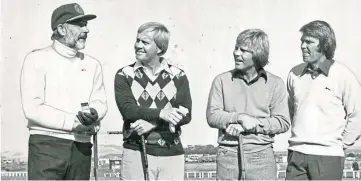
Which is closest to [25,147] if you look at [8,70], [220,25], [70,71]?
[8,70]

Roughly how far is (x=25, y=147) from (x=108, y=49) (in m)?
0.76

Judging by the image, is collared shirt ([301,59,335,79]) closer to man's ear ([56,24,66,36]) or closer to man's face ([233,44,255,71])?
man's face ([233,44,255,71])

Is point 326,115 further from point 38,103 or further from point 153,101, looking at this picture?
point 38,103

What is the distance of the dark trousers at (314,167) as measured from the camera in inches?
164

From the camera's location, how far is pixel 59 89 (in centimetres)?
412

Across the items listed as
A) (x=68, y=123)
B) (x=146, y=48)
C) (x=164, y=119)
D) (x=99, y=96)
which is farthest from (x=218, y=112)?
(x=68, y=123)

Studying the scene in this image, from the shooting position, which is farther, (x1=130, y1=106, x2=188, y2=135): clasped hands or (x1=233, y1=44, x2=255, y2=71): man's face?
(x1=233, y1=44, x2=255, y2=71): man's face

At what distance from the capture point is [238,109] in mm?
4145

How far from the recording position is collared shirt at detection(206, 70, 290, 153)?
409 cm

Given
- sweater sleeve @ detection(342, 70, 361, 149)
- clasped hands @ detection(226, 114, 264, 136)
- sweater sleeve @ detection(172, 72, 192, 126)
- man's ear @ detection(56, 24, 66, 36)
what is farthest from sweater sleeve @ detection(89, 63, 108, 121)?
sweater sleeve @ detection(342, 70, 361, 149)

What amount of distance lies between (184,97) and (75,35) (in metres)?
0.66

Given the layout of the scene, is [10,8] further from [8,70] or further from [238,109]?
[238,109]

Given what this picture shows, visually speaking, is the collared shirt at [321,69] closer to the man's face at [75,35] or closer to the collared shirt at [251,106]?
the collared shirt at [251,106]

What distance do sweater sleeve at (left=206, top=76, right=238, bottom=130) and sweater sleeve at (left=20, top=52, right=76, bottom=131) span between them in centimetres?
71
